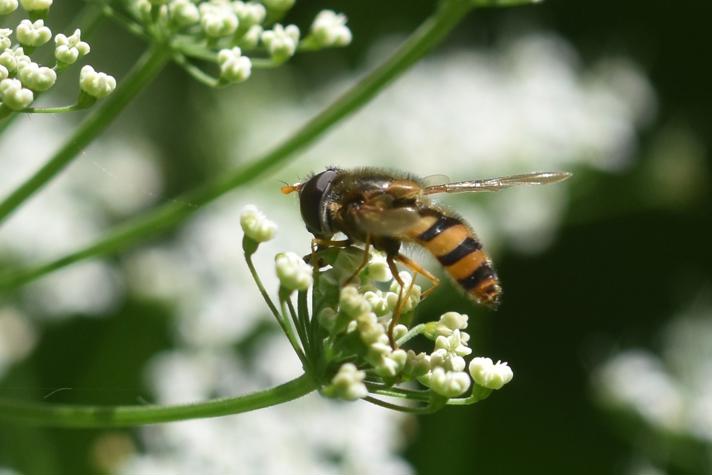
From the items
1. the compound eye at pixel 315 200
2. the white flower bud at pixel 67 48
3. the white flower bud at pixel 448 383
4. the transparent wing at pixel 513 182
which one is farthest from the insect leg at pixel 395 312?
the white flower bud at pixel 67 48

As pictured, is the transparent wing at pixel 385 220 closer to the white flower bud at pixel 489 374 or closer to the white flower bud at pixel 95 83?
the white flower bud at pixel 489 374

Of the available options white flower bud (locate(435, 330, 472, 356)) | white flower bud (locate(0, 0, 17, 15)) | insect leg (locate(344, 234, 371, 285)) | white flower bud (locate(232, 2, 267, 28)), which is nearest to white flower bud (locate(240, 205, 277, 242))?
insect leg (locate(344, 234, 371, 285))

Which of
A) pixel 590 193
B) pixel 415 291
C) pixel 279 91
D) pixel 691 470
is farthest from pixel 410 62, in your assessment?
pixel 279 91

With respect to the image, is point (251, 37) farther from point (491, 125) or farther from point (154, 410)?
point (491, 125)

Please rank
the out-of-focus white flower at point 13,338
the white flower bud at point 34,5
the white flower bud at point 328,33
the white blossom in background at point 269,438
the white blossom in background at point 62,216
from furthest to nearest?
1. the white blossom in background at point 62,216
2. the out-of-focus white flower at point 13,338
3. the white blossom in background at point 269,438
4. the white flower bud at point 328,33
5. the white flower bud at point 34,5

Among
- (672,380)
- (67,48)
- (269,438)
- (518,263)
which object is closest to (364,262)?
(67,48)

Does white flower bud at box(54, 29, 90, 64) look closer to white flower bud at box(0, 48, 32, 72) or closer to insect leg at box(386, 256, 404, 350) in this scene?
white flower bud at box(0, 48, 32, 72)
